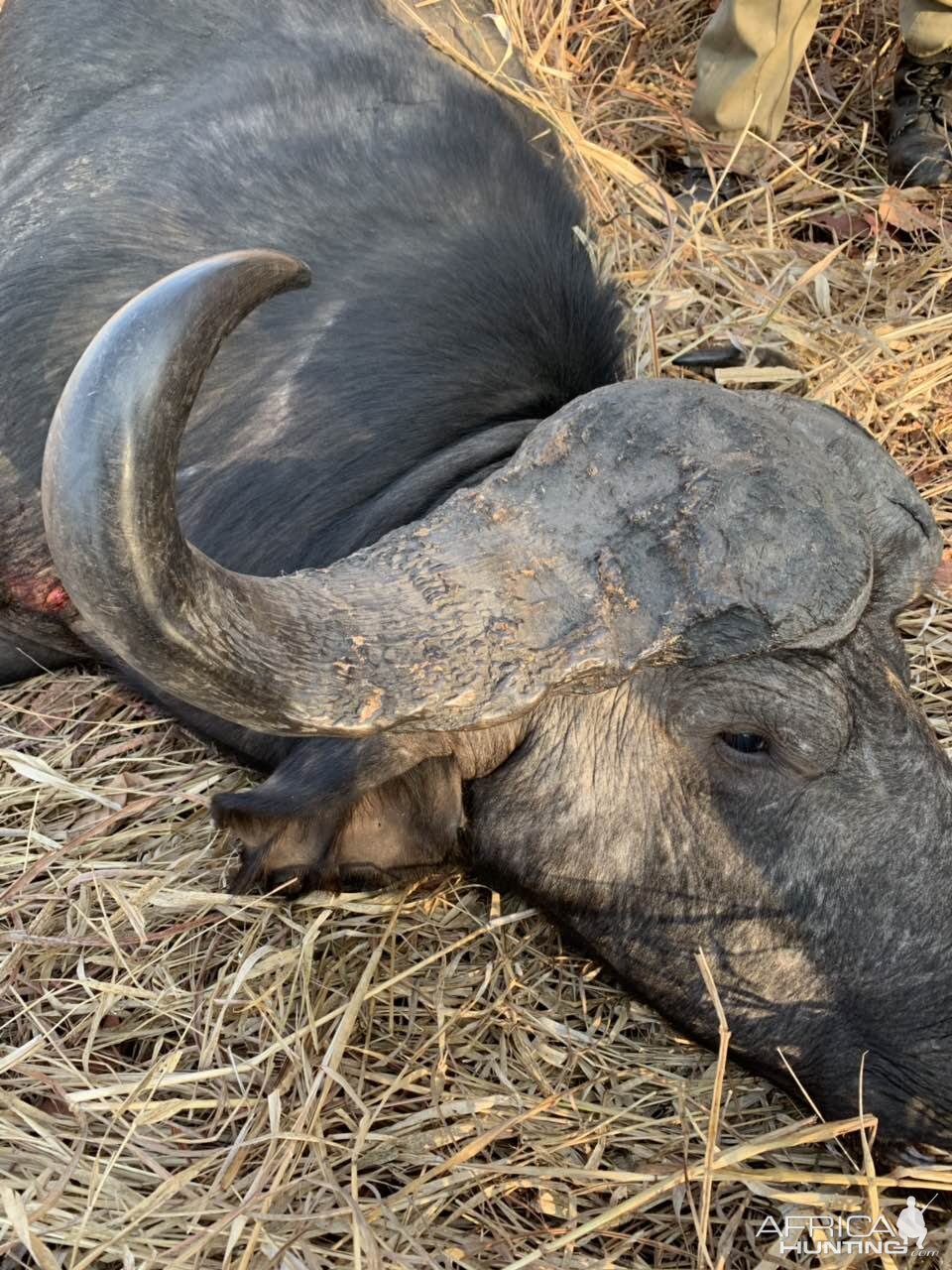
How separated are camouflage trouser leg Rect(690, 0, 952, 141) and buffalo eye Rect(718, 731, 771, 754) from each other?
12.1ft

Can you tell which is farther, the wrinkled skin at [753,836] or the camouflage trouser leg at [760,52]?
the camouflage trouser leg at [760,52]

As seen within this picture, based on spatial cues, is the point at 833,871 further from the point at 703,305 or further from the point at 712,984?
the point at 703,305

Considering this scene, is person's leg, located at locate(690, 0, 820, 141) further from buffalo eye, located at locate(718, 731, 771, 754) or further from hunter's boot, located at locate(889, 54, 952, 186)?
buffalo eye, located at locate(718, 731, 771, 754)

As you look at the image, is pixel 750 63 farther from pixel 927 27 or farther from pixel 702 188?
pixel 927 27

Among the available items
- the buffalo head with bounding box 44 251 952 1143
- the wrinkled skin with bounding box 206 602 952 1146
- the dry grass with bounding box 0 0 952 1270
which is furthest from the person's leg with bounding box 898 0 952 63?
the wrinkled skin with bounding box 206 602 952 1146

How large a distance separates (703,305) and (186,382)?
3526 millimetres

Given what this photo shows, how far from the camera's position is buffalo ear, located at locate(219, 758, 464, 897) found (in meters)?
2.42

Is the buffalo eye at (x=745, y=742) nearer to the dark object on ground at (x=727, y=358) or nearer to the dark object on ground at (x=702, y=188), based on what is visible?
the dark object on ground at (x=727, y=358)

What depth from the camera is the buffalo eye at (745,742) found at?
236 centimetres

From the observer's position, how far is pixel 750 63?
5.25m

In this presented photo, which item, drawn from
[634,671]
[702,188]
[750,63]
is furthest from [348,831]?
[750,63]

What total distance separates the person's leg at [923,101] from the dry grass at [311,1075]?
238 centimetres

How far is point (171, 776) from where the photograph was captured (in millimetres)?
3332

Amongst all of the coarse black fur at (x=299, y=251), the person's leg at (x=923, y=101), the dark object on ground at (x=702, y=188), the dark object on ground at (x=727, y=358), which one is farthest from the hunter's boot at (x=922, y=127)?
the coarse black fur at (x=299, y=251)
